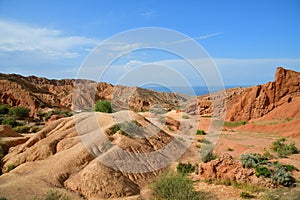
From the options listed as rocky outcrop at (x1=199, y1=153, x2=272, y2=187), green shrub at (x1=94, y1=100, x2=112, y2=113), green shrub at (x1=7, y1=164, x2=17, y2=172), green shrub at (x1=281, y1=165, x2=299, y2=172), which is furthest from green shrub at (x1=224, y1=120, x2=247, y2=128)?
green shrub at (x1=7, y1=164, x2=17, y2=172)

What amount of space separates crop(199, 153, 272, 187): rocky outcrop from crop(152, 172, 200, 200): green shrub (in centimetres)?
184

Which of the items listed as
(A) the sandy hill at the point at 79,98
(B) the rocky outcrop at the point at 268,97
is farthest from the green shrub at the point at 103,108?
(B) the rocky outcrop at the point at 268,97

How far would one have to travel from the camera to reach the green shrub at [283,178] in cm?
900

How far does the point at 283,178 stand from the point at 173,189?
12.6 ft

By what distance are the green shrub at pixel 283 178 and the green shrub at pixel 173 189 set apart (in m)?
2.95

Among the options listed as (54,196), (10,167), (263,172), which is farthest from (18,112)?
(263,172)

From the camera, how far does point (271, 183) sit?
9023 millimetres

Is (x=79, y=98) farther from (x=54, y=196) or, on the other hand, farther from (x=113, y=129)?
(x=54, y=196)

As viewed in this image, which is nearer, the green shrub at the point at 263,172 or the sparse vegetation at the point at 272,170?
the sparse vegetation at the point at 272,170

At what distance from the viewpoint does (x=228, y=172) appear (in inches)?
381

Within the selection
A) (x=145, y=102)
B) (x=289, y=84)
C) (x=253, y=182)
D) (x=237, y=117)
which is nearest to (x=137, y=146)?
(x=253, y=182)

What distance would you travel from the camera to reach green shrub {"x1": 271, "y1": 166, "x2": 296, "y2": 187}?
29.5 ft

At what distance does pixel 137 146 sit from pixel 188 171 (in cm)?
231

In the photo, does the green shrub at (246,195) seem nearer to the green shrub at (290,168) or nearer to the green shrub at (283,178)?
the green shrub at (283,178)
